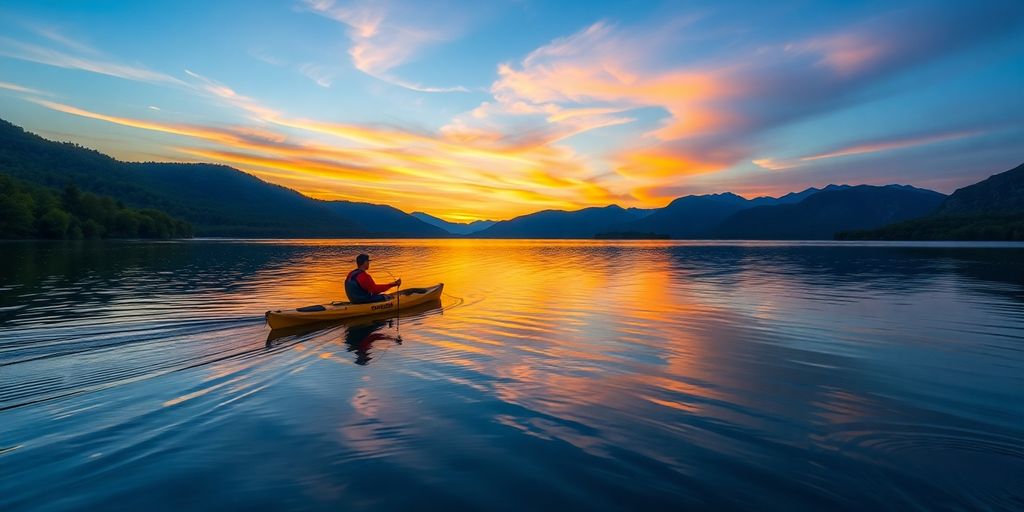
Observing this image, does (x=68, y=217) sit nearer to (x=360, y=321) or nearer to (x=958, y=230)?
(x=360, y=321)

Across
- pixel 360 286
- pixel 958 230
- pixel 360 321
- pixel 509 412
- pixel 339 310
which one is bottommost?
pixel 360 321

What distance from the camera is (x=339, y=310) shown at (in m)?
20.6

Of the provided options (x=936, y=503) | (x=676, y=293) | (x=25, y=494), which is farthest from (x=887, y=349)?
(x=25, y=494)

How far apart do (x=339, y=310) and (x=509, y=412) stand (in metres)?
13.0

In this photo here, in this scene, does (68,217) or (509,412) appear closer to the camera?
(509,412)

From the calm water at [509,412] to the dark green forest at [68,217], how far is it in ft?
414

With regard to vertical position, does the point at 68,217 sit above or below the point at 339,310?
above

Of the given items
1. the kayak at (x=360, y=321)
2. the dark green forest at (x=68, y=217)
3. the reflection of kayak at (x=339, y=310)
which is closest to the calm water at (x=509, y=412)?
the kayak at (x=360, y=321)

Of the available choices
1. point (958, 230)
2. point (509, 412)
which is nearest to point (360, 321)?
point (509, 412)

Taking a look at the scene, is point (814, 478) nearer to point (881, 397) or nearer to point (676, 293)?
point (881, 397)

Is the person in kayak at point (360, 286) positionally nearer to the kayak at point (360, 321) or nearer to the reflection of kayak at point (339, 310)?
the reflection of kayak at point (339, 310)

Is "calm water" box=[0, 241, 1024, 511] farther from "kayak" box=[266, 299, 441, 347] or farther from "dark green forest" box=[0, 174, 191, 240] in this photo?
"dark green forest" box=[0, 174, 191, 240]

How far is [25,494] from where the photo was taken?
6547 millimetres

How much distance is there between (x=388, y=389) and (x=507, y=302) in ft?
55.0
